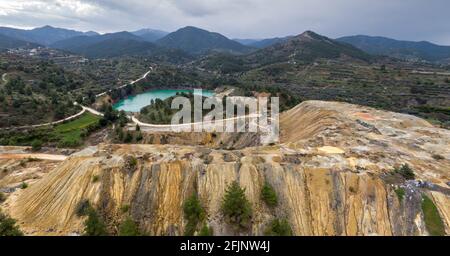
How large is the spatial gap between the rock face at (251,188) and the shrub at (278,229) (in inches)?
43.4

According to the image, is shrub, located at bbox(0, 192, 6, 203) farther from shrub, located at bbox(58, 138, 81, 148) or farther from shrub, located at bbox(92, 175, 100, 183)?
shrub, located at bbox(58, 138, 81, 148)

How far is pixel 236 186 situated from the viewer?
1272 inches

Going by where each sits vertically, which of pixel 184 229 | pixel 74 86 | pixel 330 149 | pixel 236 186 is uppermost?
pixel 74 86

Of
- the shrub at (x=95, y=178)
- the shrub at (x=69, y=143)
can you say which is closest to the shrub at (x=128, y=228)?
the shrub at (x=95, y=178)

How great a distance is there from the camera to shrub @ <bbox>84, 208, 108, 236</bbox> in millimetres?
28681

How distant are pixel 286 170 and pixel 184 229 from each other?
13.9m

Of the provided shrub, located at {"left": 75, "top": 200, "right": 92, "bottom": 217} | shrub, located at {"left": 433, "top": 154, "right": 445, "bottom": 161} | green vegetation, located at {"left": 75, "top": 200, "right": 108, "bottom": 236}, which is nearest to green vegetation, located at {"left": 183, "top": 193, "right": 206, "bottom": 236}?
green vegetation, located at {"left": 75, "top": 200, "right": 108, "bottom": 236}

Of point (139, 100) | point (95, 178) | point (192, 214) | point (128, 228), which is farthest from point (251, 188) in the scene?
point (139, 100)

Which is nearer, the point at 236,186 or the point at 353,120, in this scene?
the point at 236,186

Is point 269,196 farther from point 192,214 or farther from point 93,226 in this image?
point 93,226

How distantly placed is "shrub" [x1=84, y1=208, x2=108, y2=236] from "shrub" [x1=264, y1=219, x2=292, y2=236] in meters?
16.7
